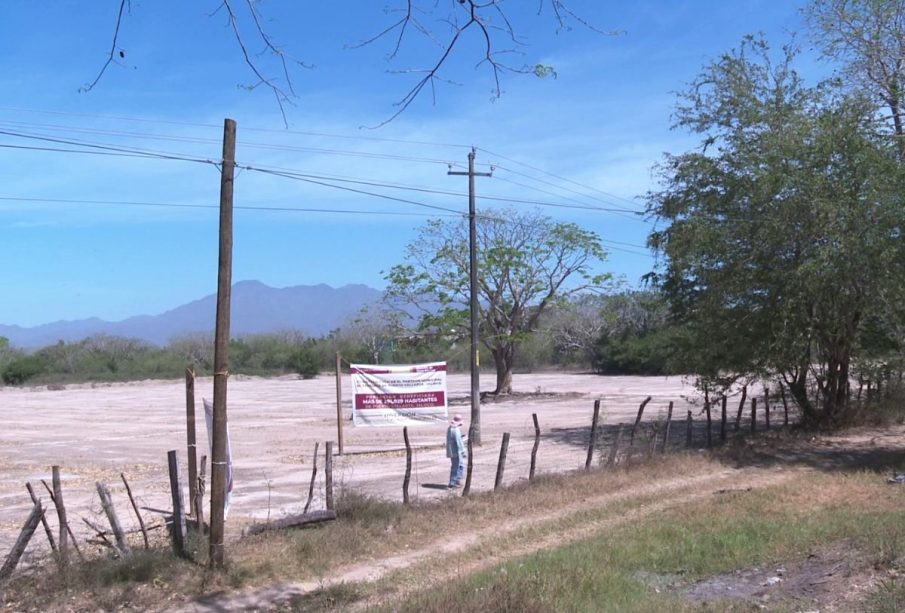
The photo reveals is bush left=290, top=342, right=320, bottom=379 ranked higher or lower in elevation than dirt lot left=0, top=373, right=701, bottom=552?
higher

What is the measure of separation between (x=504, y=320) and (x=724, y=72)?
78.7ft

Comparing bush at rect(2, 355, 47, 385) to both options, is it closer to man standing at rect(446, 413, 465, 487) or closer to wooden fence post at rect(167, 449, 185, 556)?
man standing at rect(446, 413, 465, 487)

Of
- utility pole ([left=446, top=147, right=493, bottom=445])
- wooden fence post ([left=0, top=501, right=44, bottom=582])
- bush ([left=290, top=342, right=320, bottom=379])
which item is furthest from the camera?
bush ([left=290, top=342, right=320, bottom=379])

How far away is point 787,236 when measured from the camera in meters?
21.1

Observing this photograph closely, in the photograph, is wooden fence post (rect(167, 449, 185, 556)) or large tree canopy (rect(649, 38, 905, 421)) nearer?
wooden fence post (rect(167, 449, 185, 556))

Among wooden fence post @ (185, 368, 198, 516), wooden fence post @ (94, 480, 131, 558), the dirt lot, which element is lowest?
the dirt lot

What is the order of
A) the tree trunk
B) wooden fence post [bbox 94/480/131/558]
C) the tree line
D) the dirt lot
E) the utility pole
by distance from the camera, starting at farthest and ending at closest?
the tree line → the tree trunk → the utility pole → the dirt lot → wooden fence post [bbox 94/480/131/558]

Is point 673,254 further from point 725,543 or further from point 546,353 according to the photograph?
point 546,353

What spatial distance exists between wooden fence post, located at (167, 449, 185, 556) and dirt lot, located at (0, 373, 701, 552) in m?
1.94

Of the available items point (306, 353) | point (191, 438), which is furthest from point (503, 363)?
point (306, 353)

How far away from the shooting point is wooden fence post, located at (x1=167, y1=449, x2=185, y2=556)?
10.2m

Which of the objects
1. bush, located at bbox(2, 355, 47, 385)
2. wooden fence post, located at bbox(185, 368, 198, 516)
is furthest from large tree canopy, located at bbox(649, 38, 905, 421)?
bush, located at bbox(2, 355, 47, 385)

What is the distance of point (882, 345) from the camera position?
24062 mm

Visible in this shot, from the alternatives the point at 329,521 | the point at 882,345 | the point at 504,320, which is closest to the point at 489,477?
the point at 329,521
